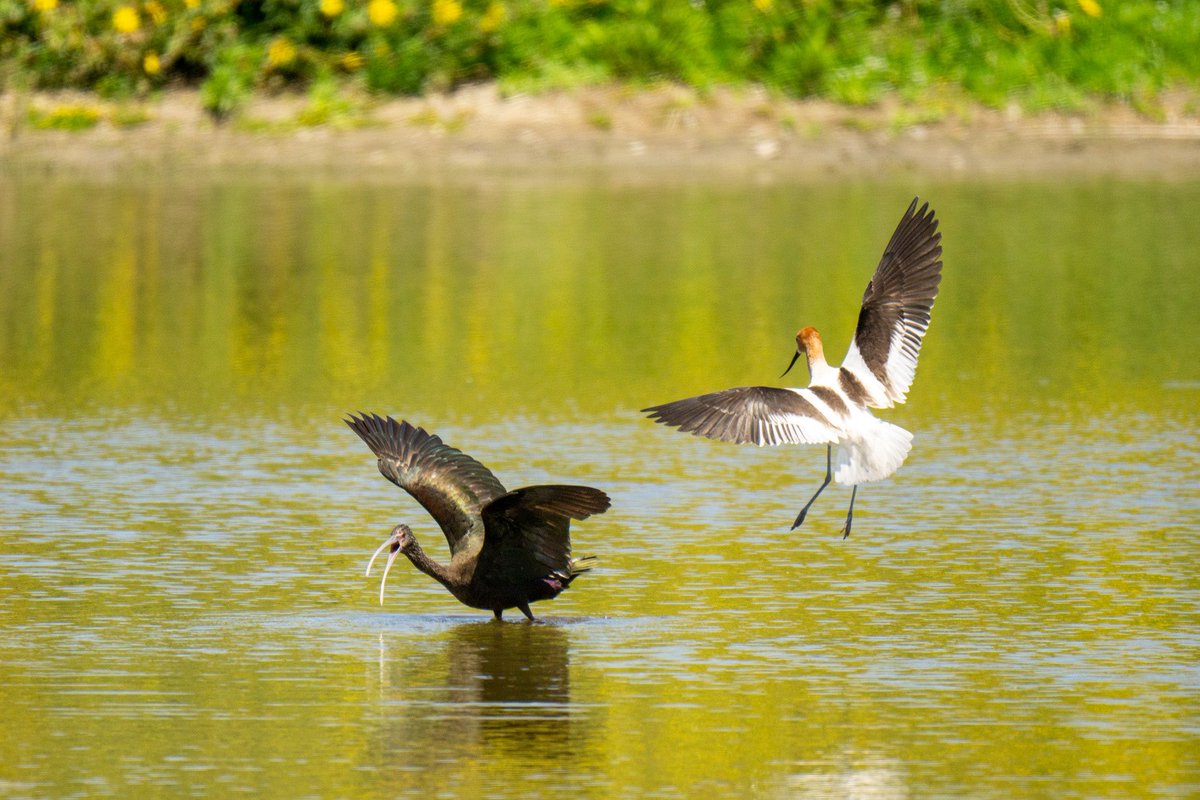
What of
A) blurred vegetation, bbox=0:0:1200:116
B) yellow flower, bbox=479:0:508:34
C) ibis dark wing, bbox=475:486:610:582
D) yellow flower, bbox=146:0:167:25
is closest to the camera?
ibis dark wing, bbox=475:486:610:582

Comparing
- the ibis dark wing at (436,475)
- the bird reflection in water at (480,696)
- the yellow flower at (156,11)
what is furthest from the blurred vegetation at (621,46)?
the bird reflection in water at (480,696)

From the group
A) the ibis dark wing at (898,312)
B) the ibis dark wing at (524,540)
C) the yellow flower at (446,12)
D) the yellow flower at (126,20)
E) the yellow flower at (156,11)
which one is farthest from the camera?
the yellow flower at (156,11)

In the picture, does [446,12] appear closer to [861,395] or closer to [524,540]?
[861,395]

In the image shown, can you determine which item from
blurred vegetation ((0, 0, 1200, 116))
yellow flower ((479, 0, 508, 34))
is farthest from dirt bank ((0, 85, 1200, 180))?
yellow flower ((479, 0, 508, 34))

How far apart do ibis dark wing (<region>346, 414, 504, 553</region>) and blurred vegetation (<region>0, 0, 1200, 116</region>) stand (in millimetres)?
16830

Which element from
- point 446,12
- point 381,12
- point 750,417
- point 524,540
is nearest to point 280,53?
point 381,12

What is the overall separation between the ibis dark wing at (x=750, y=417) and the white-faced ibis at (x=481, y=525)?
52 centimetres

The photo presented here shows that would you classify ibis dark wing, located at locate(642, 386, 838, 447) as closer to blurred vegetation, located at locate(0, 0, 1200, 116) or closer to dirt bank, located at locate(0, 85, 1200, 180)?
dirt bank, located at locate(0, 85, 1200, 180)

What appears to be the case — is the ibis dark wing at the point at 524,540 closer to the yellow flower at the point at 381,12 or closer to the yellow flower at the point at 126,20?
the yellow flower at the point at 381,12

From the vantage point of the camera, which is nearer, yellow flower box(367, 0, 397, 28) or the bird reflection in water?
the bird reflection in water

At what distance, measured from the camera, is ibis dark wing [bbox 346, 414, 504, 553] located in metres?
9.65

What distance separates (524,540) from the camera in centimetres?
936

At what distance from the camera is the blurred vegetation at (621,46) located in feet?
87.3

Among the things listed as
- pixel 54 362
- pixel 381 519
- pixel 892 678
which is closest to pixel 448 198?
pixel 54 362
